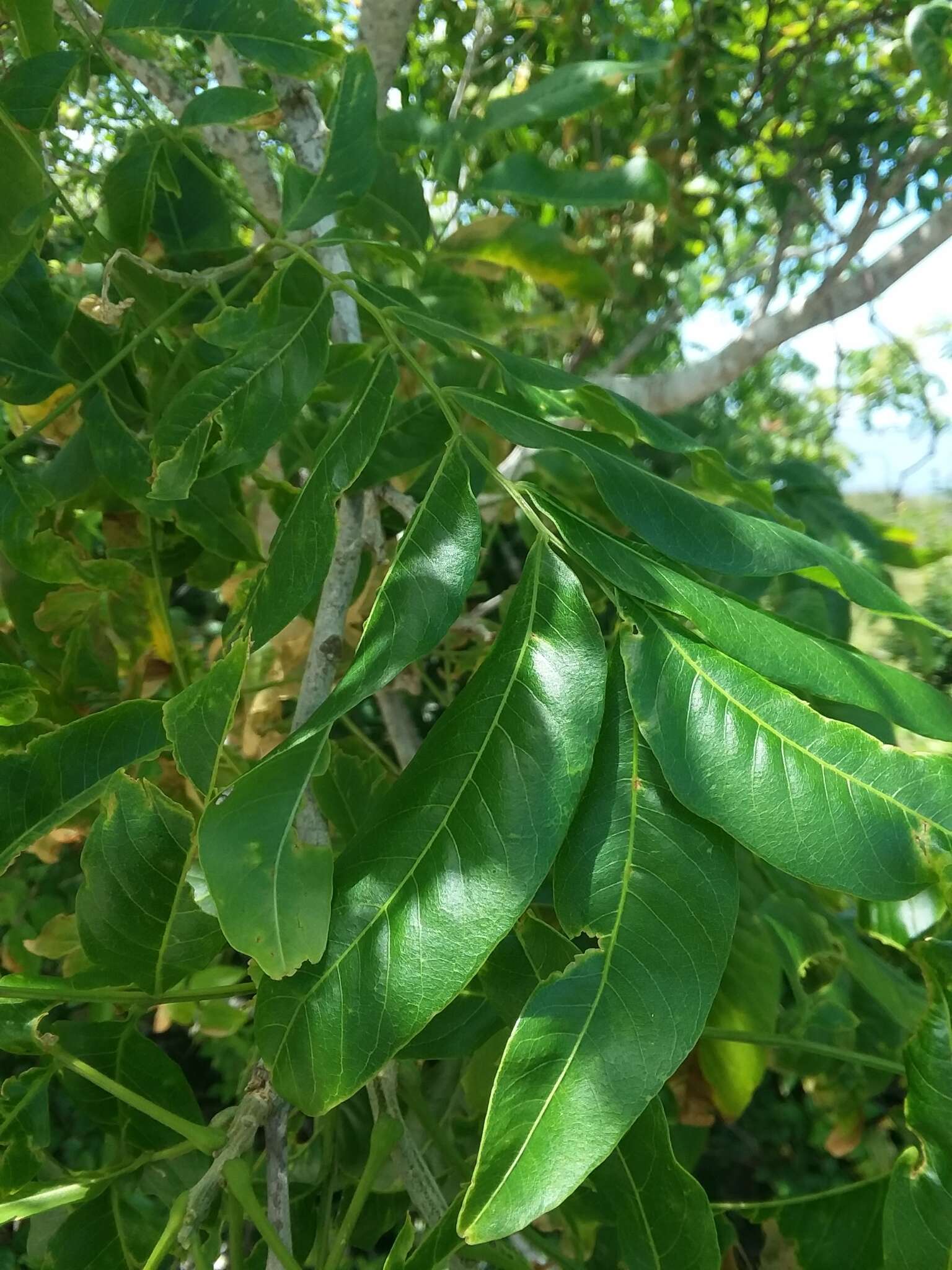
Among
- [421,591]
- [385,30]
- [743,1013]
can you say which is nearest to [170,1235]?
[421,591]

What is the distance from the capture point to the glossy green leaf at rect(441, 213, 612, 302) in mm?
724

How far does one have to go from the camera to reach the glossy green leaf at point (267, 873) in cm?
27

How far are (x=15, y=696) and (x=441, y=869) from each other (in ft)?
0.76

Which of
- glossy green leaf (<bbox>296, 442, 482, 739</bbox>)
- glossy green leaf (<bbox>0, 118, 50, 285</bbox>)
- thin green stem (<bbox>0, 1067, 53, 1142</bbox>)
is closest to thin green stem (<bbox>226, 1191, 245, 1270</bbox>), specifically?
thin green stem (<bbox>0, 1067, 53, 1142</bbox>)

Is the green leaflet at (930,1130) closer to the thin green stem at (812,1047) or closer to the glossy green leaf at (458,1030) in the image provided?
the thin green stem at (812,1047)

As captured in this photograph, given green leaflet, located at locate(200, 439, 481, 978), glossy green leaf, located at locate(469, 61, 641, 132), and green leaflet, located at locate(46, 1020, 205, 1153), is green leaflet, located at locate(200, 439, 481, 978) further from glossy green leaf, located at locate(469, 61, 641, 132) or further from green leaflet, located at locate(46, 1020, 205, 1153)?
glossy green leaf, located at locate(469, 61, 641, 132)

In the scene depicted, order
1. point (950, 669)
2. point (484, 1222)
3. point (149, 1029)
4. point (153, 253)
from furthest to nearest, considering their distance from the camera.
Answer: point (950, 669)
point (149, 1029)
point (153, 253)
point (484, 1222)

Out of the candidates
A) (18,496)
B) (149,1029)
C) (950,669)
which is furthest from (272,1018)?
(950,669)

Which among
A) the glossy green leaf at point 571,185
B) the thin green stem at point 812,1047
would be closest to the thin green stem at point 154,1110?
the thin green stem at point 812,1047

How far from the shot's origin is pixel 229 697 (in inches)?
11.9

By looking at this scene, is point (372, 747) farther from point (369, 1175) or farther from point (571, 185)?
point (571, 185)

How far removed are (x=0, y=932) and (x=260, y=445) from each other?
1167mm

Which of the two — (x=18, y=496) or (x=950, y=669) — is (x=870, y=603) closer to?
(x=18, y=496)

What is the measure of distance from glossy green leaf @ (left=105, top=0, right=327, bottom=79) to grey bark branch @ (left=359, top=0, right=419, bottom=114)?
0.94 feet
